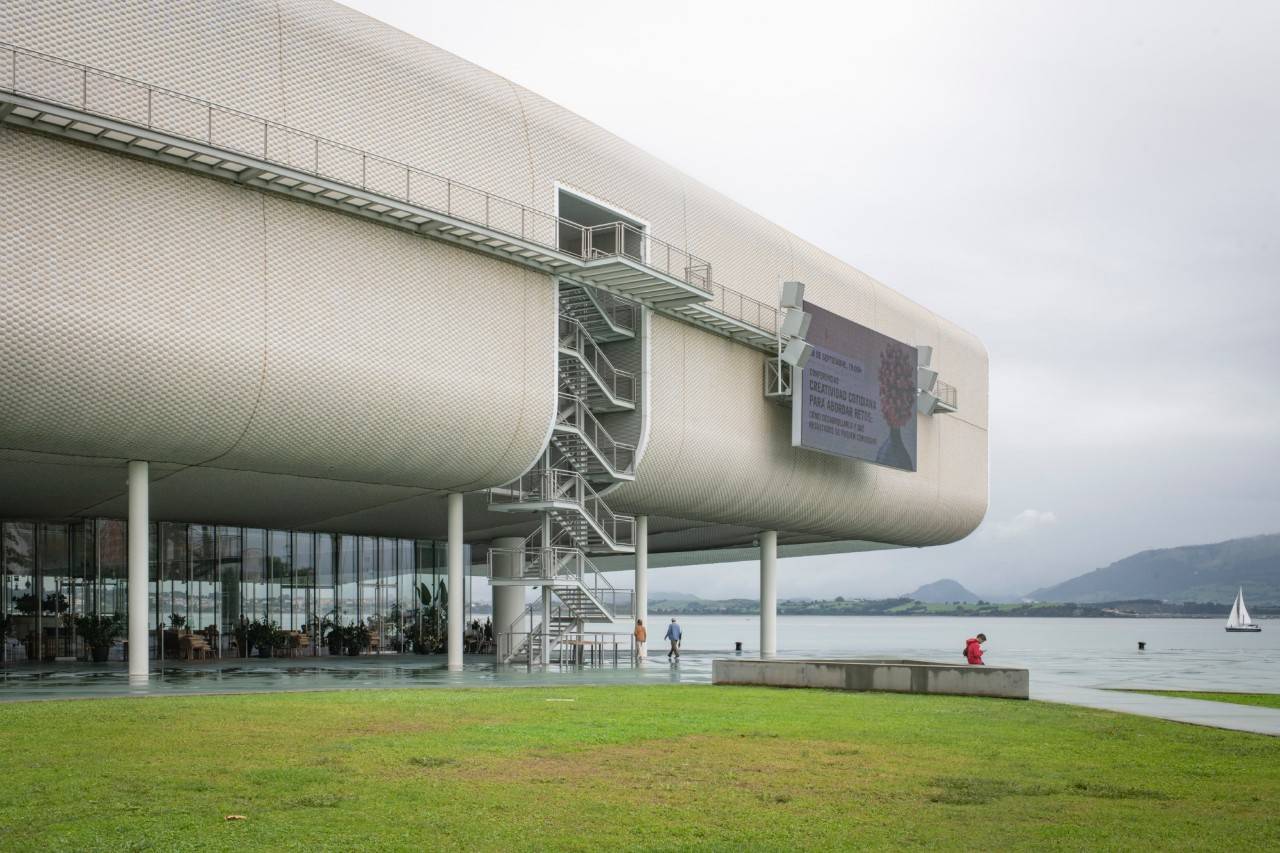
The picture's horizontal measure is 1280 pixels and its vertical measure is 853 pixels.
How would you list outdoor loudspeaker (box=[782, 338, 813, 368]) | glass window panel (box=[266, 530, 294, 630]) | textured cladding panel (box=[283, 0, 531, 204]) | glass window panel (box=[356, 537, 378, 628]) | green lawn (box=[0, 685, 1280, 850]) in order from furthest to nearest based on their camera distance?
glass window panel (box=[356, 537, 378, 628])
glass window panel (box=[266, 530, 294, 630])
outdoor loudspeaker (box=[782, 338, 813, 368])
textured cladding panel (box=[283, 0, 531, 204])
green lawn (box=[0, 685, 1280, 850])

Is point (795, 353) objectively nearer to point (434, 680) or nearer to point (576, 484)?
A: point (576, 484)

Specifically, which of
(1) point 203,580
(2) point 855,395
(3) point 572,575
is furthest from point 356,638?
(2) point 855,395

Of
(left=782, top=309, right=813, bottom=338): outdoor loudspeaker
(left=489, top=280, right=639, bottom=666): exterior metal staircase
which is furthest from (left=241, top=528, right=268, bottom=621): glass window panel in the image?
(left=782, top=309, right=813, bottom=338): outdoor loudspeaker

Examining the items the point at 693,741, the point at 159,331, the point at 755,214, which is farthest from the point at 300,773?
the point at 755,214

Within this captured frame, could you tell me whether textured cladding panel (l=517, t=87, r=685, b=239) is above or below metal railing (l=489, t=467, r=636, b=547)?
above

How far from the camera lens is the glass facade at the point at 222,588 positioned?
44.0m

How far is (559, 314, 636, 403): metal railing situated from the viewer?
41.0m

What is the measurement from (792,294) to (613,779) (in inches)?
1424

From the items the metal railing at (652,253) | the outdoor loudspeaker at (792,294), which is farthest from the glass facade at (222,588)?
the outdoor loudspeaker at (792,294)

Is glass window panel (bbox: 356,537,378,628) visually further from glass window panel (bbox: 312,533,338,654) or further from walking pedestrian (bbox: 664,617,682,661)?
walking pedestrian (bbox: 664,617,682,661)

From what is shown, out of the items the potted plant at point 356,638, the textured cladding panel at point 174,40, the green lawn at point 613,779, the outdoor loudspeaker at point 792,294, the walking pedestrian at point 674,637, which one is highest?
the textured cladding panel at point 174,40

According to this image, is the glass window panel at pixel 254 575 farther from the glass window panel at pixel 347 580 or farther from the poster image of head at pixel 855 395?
the poster image of head at pixel 855 395

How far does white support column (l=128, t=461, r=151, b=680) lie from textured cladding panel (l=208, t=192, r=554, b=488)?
2.09 m

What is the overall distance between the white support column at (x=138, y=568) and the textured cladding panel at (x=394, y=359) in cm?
209
